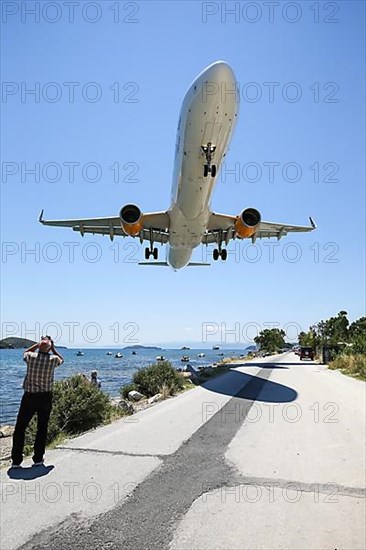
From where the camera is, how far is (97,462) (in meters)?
6.87

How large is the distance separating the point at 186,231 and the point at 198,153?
17.2 ft

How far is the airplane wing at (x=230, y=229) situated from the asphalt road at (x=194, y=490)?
1284cm

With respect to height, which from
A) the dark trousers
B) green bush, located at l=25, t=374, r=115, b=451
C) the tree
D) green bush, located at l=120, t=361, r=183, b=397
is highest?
the dark trousers

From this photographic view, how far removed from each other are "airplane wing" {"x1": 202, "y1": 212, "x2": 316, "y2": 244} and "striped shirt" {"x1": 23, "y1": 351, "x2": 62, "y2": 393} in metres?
14.6

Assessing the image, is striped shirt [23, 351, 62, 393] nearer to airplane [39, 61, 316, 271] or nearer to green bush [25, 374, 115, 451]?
green bush [25, 374, 115, 451]

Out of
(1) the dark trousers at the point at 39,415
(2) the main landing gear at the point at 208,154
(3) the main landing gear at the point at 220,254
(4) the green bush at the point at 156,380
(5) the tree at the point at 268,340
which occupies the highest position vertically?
(2) the main landing gear at the point at 208,154

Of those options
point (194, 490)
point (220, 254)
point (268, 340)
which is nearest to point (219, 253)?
point (220, 254)

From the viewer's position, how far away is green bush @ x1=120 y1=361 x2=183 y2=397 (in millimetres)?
19250

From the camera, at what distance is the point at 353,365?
1140 inches

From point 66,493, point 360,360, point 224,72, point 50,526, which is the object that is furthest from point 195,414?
point 360,360

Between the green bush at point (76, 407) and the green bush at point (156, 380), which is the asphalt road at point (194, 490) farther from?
the green bush at point (156, 380)

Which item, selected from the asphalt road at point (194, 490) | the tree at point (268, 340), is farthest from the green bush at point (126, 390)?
the tree at point (268, 340)

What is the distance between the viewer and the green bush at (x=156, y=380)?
1925 cm

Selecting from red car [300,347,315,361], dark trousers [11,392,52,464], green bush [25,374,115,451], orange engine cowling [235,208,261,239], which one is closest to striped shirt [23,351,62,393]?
dark trousers [11,392,52,464]
